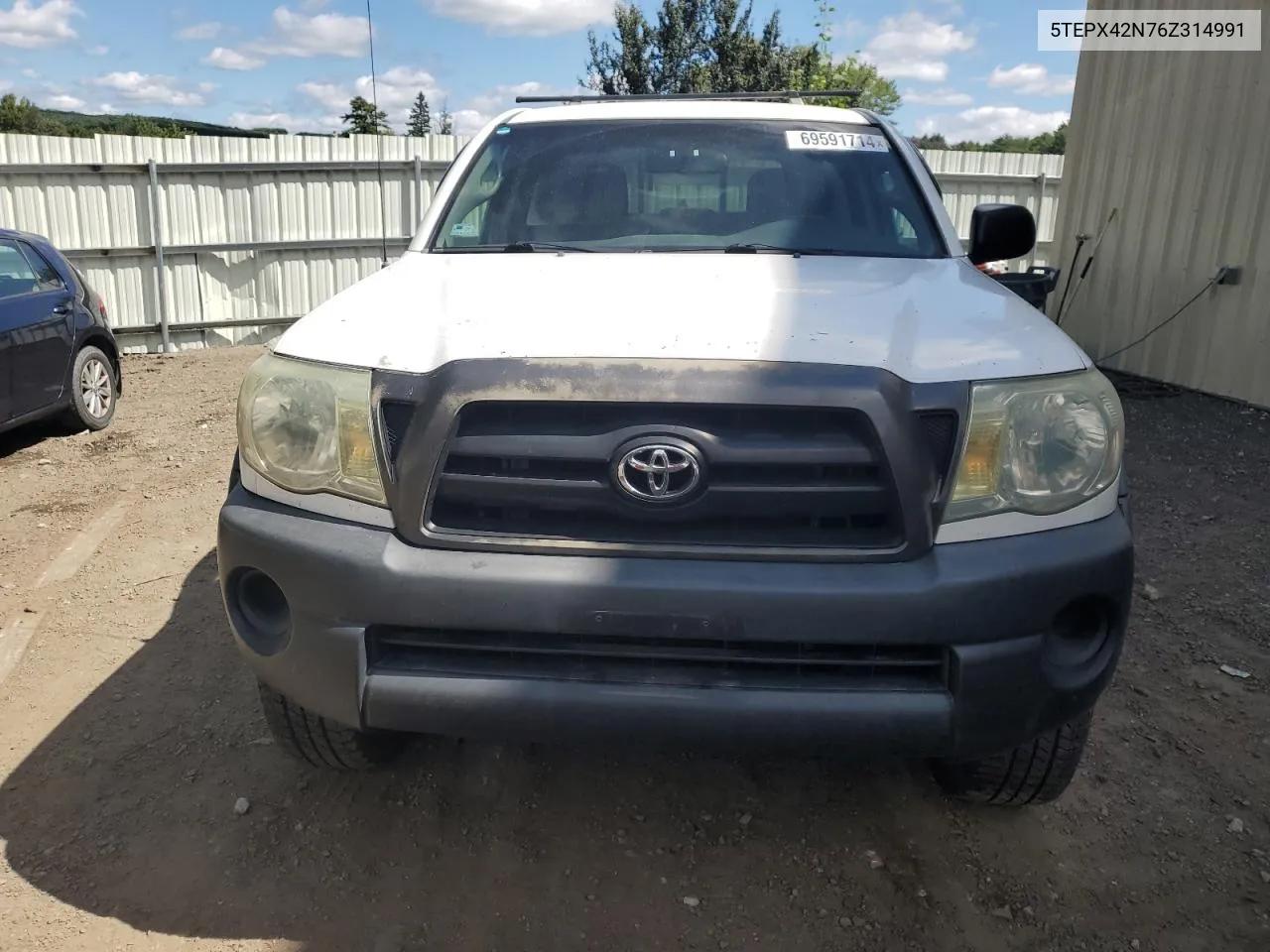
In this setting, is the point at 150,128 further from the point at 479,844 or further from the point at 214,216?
the point at 479,844

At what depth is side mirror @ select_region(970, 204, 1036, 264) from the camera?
141 inches

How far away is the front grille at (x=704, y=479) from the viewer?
2.06 m

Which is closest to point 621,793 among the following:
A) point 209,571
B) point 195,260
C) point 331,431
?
point 331,431

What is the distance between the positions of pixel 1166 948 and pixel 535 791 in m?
1.63

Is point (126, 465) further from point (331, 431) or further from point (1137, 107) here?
point (1137, 107)

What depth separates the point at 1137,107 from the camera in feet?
28.0

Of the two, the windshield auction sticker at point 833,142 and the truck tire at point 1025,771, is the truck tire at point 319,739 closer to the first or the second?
the truck tire at point 1025,771

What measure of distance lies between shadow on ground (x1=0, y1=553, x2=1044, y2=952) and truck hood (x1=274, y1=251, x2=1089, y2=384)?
1.27 metres

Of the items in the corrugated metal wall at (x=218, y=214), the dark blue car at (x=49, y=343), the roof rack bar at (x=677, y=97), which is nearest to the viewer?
the roof rack bar at (x=677, y=97)

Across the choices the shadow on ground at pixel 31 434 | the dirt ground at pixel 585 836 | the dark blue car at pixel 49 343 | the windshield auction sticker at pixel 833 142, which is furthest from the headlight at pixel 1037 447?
the shadow on ground at pixel 31 434

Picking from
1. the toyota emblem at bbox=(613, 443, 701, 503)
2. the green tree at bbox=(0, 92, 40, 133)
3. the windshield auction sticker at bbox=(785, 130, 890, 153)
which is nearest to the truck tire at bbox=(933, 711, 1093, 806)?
the toyota emblem at bbox=(613, 443, 701, 503)

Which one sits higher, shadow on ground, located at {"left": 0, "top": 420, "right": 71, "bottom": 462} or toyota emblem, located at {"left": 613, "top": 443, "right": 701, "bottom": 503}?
A: toyota emblem, located at {"left": 613, "top": 443, "right": 701, "bottom": 503}

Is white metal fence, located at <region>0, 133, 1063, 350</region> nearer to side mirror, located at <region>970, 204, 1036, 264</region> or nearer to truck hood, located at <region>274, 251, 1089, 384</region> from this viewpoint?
side mirror, located at <region>970, 204, 1036, 264</region>

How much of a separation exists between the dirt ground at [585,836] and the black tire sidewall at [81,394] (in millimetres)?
3933
